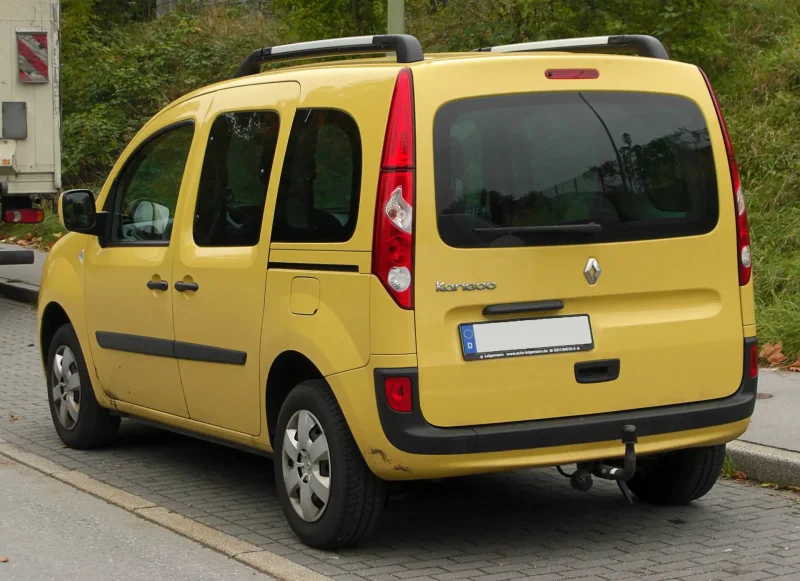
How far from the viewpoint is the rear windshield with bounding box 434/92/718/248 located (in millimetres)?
5262

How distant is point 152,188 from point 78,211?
44 cm

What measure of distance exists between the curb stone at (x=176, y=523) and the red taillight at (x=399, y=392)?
0.68 meters

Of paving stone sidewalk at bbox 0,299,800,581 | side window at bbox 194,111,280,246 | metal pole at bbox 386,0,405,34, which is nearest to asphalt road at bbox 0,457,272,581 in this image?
paving stone sidewalk at bbox 0,299,800,581

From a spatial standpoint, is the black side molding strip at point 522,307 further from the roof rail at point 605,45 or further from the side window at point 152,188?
the side window at point 152,188

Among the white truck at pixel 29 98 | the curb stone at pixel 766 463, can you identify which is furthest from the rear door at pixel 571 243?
the white truck at pixel 29 98

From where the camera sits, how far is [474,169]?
5289 millimetres

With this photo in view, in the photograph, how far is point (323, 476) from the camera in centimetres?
552

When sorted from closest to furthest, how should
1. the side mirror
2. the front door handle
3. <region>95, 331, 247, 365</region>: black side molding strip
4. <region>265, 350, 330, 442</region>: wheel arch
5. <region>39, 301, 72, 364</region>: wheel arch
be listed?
<region>265, 350, 330, 442</region>: wheel arch, <region>95, 331, 247, 365</region>: black side molding strip, the front door handle, the side mirror, <region>39, 301, 72, 364</region>: wheel arch

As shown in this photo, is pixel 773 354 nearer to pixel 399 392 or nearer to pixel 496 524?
pixel 496 524

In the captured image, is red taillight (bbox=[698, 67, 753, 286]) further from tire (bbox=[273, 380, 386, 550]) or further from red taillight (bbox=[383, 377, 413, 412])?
tire (bbox=[273, 380, 386, 550])

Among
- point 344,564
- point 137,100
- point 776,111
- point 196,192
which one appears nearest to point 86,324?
point 196,192

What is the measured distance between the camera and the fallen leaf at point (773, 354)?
9359 mm

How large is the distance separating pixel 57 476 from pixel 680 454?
298 centimetres

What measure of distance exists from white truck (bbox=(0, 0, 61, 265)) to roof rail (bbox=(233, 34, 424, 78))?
7776 mm
